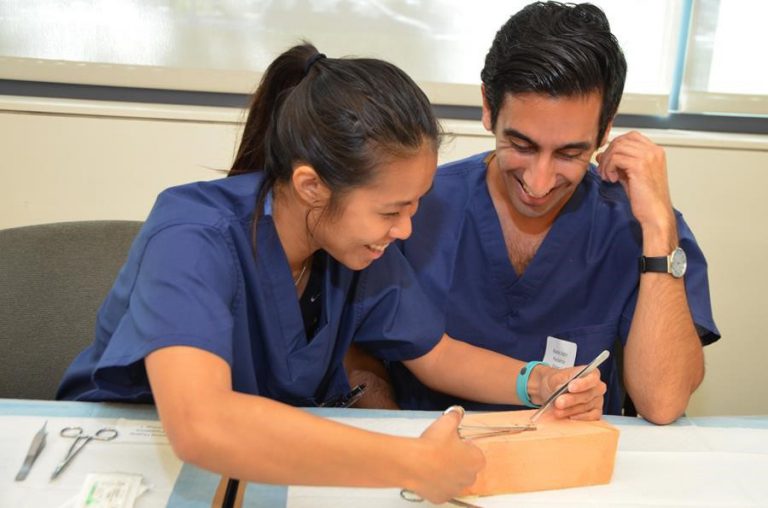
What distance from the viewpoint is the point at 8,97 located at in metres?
2.11

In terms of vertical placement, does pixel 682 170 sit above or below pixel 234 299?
below

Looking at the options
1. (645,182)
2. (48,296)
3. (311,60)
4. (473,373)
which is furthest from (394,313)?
(48,296)

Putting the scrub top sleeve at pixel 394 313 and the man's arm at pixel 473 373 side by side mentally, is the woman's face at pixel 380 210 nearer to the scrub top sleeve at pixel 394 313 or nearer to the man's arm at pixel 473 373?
the scrub top sleeve at pixel 394 313

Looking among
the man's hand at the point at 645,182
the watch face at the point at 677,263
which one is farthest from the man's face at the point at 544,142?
the watch face at the point at 677,263

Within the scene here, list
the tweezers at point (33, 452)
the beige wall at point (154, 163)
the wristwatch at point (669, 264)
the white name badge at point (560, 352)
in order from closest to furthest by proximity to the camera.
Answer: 1. the tweezers at point (33, 452)
2. the wristwatch at point (669, 264)
3. the white name badge at point (560, 352)
4. the beige wall at point (154, 163)

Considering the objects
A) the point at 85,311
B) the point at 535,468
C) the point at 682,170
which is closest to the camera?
the point at 535,468

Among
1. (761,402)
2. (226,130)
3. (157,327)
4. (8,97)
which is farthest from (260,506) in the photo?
(761,402)

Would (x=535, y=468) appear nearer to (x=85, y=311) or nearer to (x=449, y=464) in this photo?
(x=449, y=464)

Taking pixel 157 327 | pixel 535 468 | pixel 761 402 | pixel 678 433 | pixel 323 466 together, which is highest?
pixel 157 327

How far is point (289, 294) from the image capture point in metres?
1.26

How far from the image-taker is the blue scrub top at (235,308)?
3.39ft

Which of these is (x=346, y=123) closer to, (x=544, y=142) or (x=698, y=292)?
(x=544, y=142)

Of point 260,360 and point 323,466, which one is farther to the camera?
point 260,360

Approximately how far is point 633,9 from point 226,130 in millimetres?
1112
